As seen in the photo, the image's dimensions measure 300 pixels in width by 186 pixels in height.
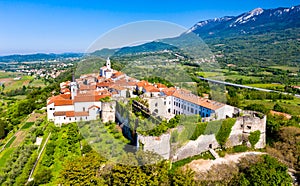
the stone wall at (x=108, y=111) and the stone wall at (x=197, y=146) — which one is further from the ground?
the stone wall at (x=108, y=111)

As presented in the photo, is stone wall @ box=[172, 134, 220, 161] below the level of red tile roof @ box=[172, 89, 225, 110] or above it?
below

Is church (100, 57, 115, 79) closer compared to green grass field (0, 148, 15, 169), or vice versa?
green grass field (0, 148, 15, 169)

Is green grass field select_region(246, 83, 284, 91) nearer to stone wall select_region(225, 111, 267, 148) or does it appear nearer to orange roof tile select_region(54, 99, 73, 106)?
stone wall select_region(225, 111, 267, 148)

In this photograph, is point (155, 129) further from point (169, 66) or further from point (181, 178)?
point (169, 66)

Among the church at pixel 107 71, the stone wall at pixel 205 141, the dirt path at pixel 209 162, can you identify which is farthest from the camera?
the church at pixel 107 71

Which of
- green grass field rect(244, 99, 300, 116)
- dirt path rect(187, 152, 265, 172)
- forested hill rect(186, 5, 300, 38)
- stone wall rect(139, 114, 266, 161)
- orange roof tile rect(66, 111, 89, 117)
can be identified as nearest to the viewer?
stone wall rect(139, 114, 266, 161)

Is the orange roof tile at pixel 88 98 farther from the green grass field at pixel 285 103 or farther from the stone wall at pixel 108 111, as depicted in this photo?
the green grass field at pixel 285 103

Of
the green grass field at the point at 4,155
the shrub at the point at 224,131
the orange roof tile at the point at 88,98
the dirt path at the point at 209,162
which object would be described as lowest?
the green grass field at the point at 4,155

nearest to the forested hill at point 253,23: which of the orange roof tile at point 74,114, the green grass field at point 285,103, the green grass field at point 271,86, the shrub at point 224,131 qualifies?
the green grass field at point 271,86

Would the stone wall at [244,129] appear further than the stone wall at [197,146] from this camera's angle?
Yes

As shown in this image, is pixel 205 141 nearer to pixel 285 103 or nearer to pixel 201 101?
pixel 201 101

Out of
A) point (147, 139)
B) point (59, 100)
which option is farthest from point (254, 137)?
point (59, 100)

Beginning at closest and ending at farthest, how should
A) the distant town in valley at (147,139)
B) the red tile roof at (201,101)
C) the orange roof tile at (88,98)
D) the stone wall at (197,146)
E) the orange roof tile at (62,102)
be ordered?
1. the distant town in valley at (147,139)
2. the stone wall at (197,146)
3. the red tile roof at (201,101)
4. the orange roof tile at (88,98)
5. the orange roof tile at (62,102)

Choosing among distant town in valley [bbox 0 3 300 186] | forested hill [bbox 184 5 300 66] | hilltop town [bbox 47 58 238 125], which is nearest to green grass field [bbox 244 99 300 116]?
distant town in valley [bbox 0 3 300 186]
